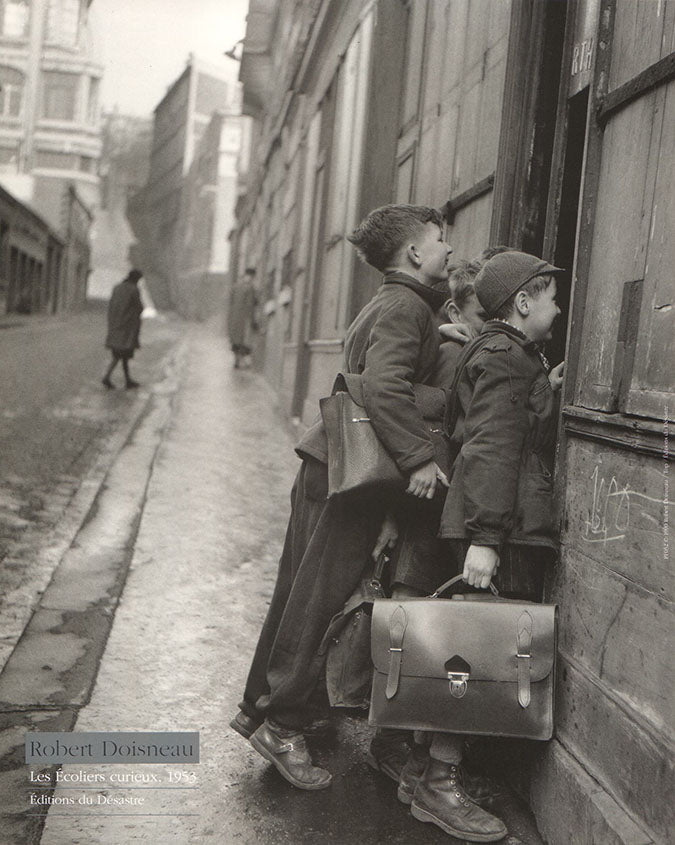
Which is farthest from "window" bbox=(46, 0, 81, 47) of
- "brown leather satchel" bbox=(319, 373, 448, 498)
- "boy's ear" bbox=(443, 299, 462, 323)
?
"brown leather satchel" bbox=(319, 373, 448, 498)

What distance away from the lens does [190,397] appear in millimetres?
13094

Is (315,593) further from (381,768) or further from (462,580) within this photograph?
(381,768)

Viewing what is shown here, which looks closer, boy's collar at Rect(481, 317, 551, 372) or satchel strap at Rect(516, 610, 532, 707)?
satchel strap at Rect(516, 610, 532, 707)

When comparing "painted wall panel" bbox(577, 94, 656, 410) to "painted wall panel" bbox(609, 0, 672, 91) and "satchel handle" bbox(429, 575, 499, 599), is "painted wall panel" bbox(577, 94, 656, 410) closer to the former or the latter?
"painted wall panel" bbox(609, 0, 672, 91)

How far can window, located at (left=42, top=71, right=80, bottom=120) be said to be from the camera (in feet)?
106

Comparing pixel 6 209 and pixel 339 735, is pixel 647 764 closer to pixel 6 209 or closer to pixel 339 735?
pixel 339 735

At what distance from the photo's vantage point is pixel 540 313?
108 inches

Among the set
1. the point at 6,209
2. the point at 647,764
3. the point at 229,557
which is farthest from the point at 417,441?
the point at 6,209

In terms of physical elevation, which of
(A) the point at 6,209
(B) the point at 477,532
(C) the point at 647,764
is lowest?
(C) the point at 647,764

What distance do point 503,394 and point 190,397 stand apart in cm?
1077

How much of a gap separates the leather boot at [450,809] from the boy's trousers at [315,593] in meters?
0.42

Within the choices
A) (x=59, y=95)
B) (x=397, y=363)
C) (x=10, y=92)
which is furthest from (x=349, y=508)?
(x=59, y=95)

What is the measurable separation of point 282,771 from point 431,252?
1.58 m

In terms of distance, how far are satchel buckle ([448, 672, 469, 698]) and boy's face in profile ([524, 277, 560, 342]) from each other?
3.06ft
